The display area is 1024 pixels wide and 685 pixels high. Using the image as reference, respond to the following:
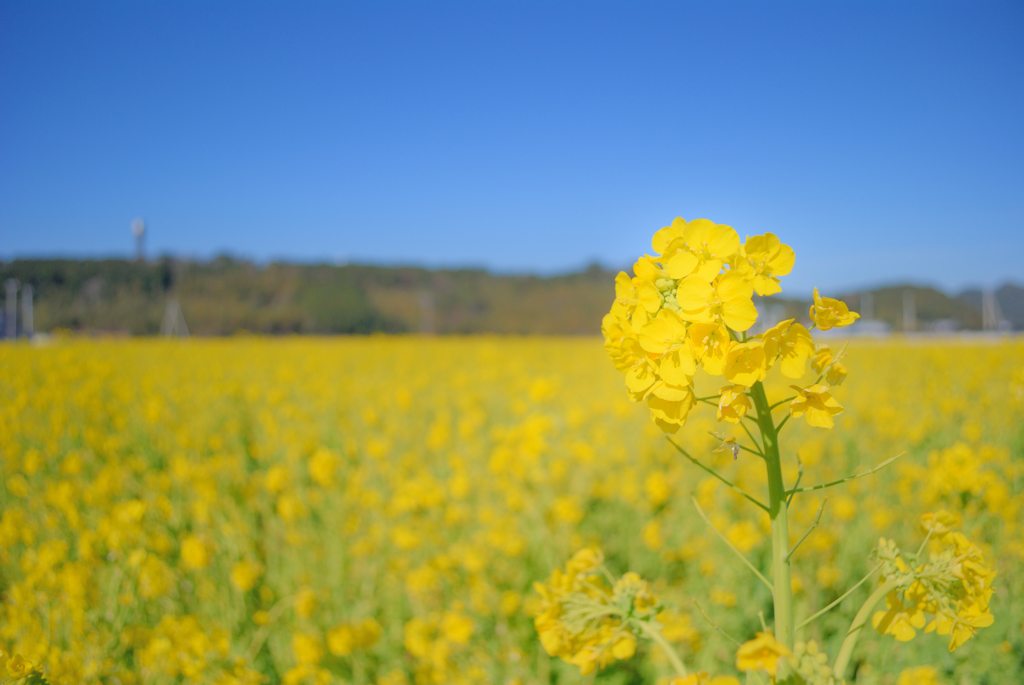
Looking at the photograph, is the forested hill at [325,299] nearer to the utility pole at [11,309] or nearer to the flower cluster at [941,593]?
the utility pole at [11,309]

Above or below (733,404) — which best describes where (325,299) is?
above

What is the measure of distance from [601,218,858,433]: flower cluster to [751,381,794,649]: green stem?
0.03 metres

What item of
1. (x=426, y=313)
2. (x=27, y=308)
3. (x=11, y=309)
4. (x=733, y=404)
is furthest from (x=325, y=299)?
(x=733, y=404)

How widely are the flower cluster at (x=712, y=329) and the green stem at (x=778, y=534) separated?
28 mm

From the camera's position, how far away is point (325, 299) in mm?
18906

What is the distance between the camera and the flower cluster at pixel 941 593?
584 mm

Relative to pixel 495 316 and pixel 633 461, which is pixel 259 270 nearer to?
pixel 495 316

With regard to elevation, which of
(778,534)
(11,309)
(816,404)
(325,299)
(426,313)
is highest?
(325,299)

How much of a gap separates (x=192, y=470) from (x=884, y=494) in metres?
3.86

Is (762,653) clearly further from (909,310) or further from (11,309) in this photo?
(909,310)

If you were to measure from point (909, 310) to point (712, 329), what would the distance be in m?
17.5

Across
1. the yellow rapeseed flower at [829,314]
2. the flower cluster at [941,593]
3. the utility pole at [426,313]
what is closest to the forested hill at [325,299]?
the utility pole at [426,313]

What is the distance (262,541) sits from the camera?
8.49 ft

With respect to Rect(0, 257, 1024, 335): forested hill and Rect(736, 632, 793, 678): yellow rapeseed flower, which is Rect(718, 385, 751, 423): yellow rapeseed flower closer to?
Rect(736, 632, 793, 678): yellow rapeseed flower
